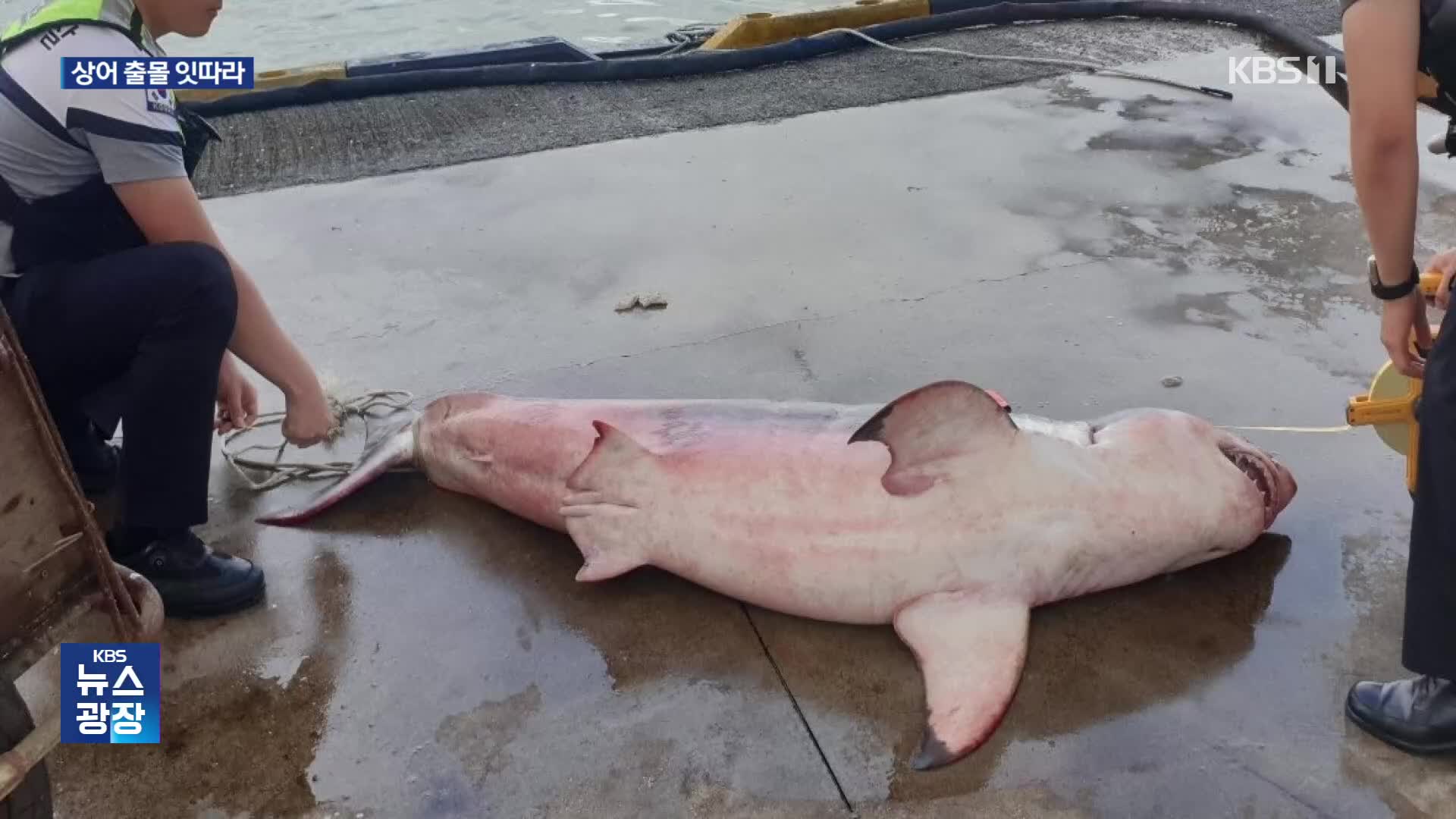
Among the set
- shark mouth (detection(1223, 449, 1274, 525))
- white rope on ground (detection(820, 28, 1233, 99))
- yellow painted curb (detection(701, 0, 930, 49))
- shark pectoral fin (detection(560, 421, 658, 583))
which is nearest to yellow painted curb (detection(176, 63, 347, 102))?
yellow painted curb (detection(701, 0, 930, 49))

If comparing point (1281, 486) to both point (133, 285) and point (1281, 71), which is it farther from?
point (1281, 71)

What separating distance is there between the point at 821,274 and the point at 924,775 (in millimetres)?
2815

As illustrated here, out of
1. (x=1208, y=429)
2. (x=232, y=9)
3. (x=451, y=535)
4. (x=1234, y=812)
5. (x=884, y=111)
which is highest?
(x=232, y=9)

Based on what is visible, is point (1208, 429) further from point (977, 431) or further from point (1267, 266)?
point (1267, 266)

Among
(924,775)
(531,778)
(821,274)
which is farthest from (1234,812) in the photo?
(821,274)

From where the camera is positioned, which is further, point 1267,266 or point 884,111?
point 884,111

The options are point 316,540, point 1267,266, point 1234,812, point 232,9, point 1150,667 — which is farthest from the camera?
point 232,9

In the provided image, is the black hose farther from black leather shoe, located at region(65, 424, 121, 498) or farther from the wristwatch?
the wristwatch

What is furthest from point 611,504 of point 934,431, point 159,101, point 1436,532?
point 1436,532

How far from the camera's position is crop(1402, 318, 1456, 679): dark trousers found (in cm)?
217

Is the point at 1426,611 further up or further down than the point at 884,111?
further down

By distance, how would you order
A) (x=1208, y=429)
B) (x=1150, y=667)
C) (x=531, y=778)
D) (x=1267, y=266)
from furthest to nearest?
(x=1267, y=266)
(x=1208, y=429)
(x=1150, y=667)
(x=531, y=778)

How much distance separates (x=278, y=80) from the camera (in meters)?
7.72

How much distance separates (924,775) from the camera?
241 centimetres
